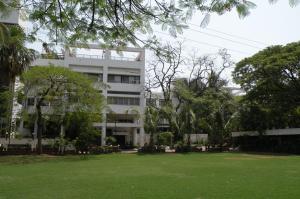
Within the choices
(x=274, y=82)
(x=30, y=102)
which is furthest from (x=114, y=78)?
(x=274, y=82)

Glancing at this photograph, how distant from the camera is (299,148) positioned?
128 feet

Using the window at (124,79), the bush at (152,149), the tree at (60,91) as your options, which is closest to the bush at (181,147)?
the bush at (152,149)

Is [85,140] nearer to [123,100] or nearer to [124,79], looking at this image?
[123,100]

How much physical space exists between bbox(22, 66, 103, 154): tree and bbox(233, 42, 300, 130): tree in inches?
611

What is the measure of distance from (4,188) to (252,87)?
104 feet

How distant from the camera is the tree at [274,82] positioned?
1515 inches

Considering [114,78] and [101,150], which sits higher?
[114,78]

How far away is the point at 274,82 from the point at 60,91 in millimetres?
19507

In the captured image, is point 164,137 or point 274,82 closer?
point 274,82

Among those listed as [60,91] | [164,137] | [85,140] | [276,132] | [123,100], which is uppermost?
[123,100]

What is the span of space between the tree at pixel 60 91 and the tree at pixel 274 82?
611 inches

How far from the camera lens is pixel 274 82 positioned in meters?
39.8

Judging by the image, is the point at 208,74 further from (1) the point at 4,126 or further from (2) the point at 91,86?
(1) the point at 4,126

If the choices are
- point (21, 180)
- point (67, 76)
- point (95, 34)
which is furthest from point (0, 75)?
point (95, 34)
